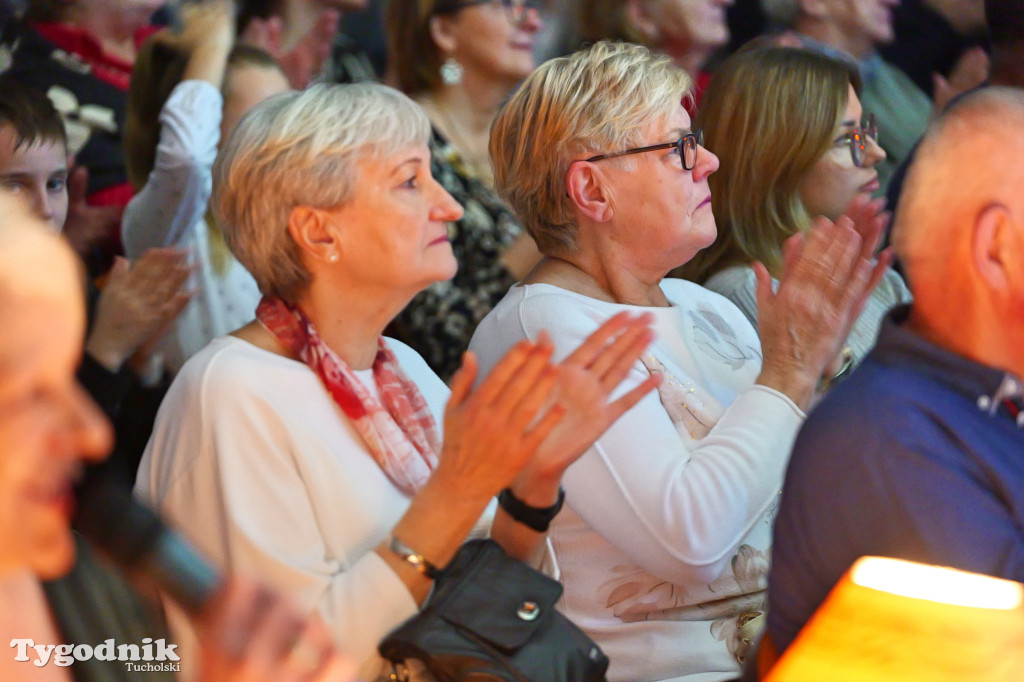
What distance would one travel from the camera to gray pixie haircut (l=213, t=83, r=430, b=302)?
1829 mm

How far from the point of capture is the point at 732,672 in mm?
1991

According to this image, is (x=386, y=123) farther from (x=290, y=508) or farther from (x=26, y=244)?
(x=26, y=244)

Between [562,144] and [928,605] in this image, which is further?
[562,144]

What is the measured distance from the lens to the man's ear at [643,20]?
3527mm

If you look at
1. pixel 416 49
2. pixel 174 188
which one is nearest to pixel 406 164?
pixel 174 188

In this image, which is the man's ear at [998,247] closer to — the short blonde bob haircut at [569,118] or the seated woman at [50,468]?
the short blonde bob haircut at [569,118]

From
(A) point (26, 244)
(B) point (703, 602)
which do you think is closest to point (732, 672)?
(B) point (703, 602)

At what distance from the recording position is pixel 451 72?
3209 mm

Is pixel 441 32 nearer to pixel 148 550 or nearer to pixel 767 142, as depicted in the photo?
pixel 767 142

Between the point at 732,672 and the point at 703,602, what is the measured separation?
12 centimetres

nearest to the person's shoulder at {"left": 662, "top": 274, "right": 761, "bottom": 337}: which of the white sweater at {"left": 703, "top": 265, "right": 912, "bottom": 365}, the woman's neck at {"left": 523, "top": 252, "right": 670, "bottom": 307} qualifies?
the white sweater at {"left": 703, "top": 265, "right": 912, "bottom": 365}

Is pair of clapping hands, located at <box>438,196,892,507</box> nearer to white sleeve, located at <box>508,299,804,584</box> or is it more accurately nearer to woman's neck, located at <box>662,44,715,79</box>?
white sleeve, located at <box>508,299,804,584</box>

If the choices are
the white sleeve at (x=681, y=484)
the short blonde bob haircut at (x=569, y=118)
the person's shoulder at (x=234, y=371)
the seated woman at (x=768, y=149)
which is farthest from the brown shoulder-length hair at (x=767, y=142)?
the person's shoulder at (x=234, y=371)

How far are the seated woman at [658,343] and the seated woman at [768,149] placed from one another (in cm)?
Result: 25
